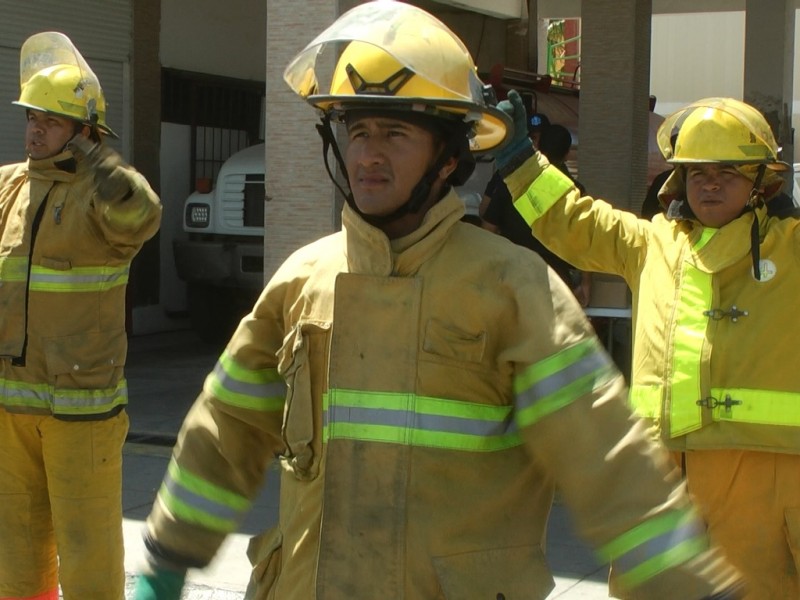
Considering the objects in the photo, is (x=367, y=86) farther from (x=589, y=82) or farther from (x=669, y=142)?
(x=589, y=82)

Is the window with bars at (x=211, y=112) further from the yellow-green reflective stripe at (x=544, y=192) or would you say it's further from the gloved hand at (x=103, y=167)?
the yellow-green reflective stripe at (x=544, y=192)

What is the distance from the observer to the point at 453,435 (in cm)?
230

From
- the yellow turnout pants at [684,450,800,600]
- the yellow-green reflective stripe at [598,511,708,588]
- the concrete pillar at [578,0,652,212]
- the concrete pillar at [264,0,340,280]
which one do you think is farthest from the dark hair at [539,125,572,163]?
the yellow-green reflective stripe at [598,511,708,588]

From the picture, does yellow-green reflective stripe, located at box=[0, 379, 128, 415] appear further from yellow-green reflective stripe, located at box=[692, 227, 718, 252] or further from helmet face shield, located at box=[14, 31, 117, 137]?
yellow-green reflective stripe, located at box=[692, 227, 718, 252]

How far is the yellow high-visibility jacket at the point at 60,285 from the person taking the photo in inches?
173

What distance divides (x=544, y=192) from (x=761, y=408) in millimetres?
927

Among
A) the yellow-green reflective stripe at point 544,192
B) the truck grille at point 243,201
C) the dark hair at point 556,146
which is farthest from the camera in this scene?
the truck grille at point 243,201

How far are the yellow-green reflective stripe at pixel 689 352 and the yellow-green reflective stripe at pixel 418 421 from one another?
1.49m

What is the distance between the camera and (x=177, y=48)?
12703 mm

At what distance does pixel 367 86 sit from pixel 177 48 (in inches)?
426

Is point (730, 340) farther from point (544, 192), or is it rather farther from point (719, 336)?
point (544, 192)

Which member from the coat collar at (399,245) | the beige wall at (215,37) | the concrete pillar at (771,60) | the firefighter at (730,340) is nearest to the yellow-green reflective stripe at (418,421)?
the coat collar at (399,245)

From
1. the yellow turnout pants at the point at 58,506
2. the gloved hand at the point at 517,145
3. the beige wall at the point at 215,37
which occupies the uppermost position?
the beige wall at the point at 215,37

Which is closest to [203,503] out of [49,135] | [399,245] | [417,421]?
[417,421]
